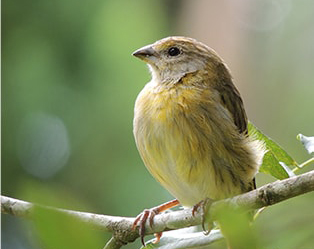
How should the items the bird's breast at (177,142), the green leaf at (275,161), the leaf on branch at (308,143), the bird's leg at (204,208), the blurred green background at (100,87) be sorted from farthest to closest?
the blurred green background at (100,87)
the bird's breast at (177,142)
the bird's leg at (204,208)
the green leaf at (275,161)
the leaf on branch at (308,143)

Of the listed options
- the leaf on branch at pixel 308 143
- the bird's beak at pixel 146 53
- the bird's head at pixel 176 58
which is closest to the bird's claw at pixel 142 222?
the leaf on branch at pixel 308 143

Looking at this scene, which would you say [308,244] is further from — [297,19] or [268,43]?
[297,19]

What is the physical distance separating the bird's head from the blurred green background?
2.91m

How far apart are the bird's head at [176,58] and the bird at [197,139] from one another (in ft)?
0.26

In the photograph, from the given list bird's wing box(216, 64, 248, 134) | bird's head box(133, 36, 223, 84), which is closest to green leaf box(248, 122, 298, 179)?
bird's wing box(216, 64, 248, 134)

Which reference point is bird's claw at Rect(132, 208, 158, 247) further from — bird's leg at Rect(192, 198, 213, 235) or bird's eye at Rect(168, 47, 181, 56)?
bird's eye at Rect(168, 47, 181, 56)

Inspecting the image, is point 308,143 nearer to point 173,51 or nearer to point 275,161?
point 275,161

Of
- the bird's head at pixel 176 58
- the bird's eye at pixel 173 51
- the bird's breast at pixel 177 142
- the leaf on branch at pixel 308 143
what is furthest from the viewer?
the bird's eye at pixel 173 51

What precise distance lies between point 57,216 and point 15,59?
7.30m

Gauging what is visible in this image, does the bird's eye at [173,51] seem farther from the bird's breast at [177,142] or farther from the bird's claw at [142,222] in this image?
the bird's claw at [142,222]

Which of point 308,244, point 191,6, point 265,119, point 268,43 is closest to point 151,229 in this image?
point 308,244

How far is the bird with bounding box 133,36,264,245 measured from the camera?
9.71 ft

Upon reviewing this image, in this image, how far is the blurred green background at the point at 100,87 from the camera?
22.6 ft

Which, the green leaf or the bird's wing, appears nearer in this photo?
the green leaf
